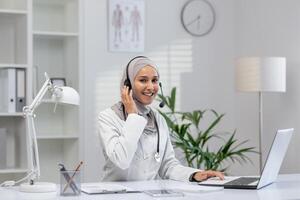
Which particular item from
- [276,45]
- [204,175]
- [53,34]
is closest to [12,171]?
[53,34]

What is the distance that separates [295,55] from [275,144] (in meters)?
2.29

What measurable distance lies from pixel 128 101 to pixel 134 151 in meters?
0.29

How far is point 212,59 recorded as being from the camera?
17.6ft

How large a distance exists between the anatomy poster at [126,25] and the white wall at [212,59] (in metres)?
0.05

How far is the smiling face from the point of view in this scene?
10.1ft

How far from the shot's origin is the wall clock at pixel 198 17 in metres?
5.25

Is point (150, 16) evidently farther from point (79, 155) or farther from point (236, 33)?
point (79, 155)

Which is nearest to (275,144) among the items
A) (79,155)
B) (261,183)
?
(261,183)

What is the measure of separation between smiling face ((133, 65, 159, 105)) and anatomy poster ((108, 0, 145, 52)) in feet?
6.10

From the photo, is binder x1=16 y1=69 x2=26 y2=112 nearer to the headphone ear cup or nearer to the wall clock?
the headphone ear cup

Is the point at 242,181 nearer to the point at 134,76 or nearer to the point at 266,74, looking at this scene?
the point at 134,76

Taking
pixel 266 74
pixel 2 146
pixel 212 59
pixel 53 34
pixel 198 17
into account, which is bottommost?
pixel 2 146

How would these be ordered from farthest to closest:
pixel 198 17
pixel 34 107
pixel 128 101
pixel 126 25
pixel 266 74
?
pixel 198 17 < pixel 126 25 < pixel 266 74 < pixel 128 101 < pixel 34 107

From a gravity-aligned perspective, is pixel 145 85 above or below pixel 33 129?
above
